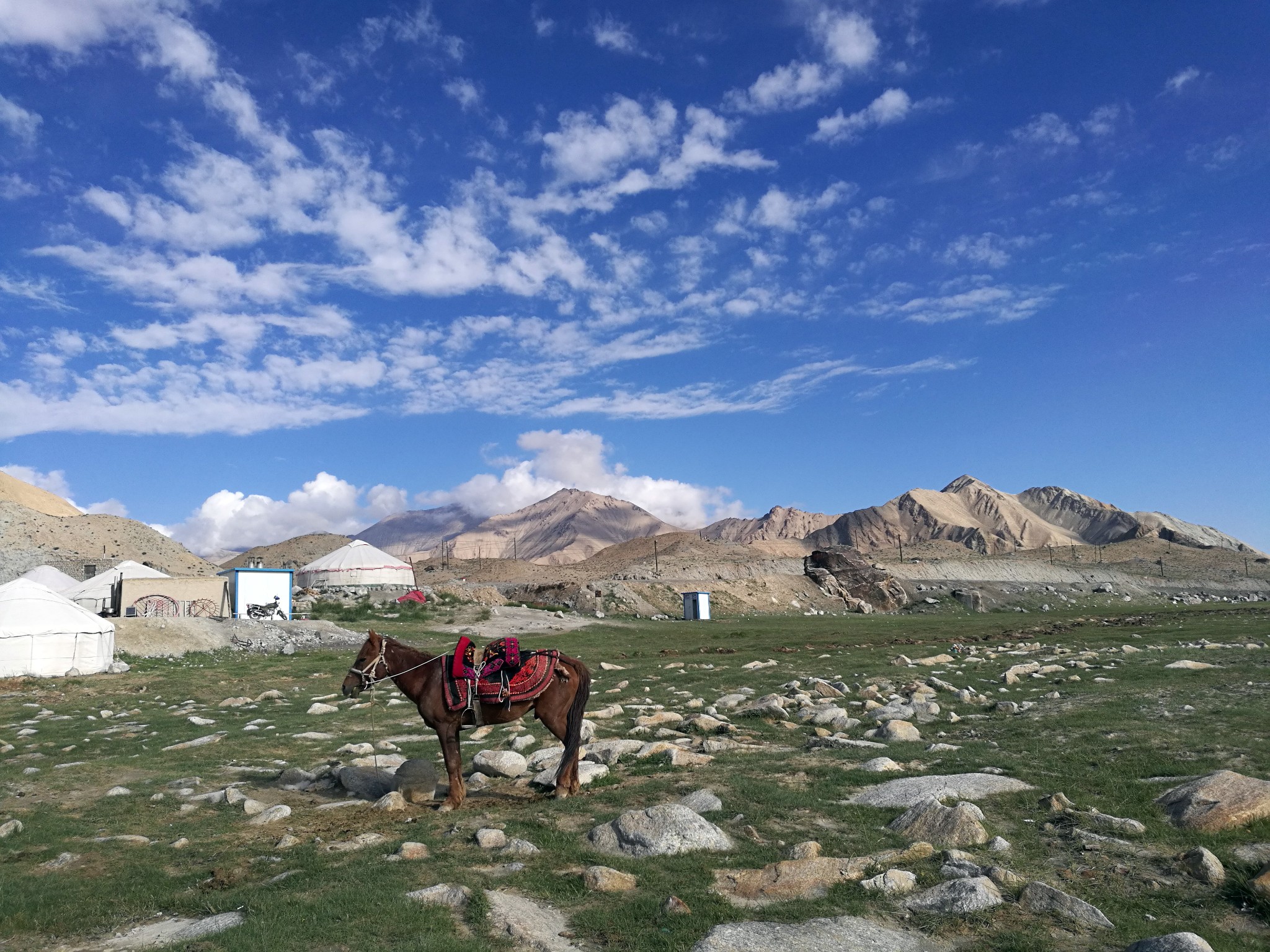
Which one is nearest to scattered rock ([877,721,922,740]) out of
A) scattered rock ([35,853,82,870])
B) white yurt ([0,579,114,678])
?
scattered rock ([35,853,82,870])

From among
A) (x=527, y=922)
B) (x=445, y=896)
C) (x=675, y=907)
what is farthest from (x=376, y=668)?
(x=675, y=907)

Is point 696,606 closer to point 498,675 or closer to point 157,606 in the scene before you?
point 157,606

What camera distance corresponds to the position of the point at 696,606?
236ft

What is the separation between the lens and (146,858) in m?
9.83

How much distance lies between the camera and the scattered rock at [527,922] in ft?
22.4

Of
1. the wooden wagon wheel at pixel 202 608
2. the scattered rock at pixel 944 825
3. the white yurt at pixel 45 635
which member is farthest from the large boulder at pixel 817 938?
the wooden wagon wheel at pixel 202 608

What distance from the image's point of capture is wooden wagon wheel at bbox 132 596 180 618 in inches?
2132

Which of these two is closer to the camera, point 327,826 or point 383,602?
point 327,826

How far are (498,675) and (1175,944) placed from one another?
881 centimetres

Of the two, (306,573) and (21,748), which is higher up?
(306,573)

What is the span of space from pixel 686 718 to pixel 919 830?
350 inches

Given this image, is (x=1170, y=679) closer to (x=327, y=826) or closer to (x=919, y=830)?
(x=919, y=830)

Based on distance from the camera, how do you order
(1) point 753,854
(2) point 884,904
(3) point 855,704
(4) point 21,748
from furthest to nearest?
(3) point 855,704 < (4) point 21,748 < (1) point 753,854 < (2) point 884,904

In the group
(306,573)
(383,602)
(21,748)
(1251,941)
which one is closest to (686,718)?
(1251,941)
